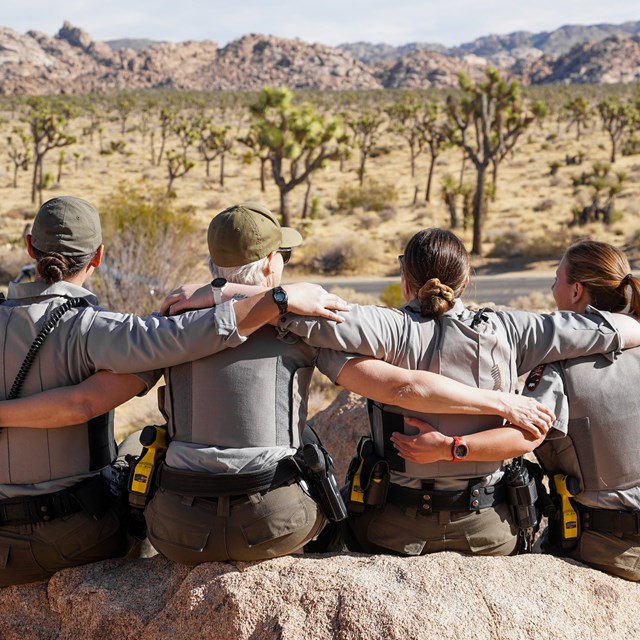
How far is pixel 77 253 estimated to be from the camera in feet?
8.66

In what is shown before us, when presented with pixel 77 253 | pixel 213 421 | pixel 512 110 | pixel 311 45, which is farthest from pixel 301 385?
pixel 311 45

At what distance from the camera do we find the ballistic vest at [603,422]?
8.71 feet

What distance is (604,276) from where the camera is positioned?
9.10 ft

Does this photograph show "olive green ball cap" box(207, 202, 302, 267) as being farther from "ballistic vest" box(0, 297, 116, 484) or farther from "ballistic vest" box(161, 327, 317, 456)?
"ballistic vest" box(0, 297, 116, 484)

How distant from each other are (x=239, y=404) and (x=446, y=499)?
2.61ft

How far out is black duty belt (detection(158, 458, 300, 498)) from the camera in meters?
2.44

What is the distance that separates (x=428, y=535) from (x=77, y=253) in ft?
5.12

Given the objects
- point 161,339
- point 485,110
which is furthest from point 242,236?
point 485,110

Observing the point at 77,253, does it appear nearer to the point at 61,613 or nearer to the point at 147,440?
the point at 147,440

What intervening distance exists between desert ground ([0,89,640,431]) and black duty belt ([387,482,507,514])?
558 cm

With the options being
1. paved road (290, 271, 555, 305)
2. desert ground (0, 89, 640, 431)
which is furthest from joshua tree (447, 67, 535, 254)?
paved road (290, 271, 555, 305)

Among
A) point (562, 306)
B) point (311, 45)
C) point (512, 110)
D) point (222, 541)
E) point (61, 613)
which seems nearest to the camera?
point (222, 541)

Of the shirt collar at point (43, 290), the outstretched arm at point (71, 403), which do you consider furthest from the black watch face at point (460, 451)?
the shirt collar at point (43, 290)

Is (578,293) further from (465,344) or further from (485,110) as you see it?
(485,110)
